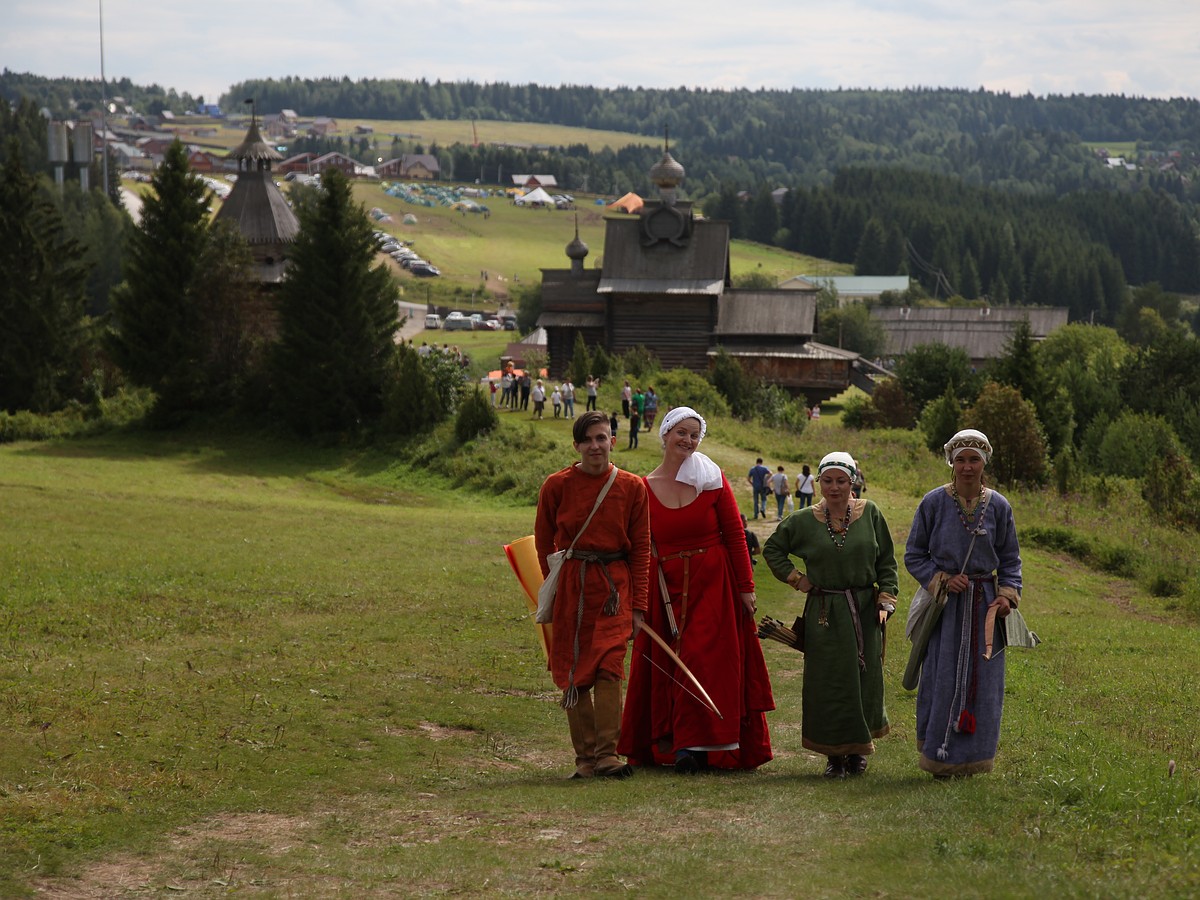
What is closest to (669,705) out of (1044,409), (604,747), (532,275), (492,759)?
(604,747)

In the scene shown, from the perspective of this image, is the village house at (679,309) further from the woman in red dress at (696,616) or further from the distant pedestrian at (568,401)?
the woman in red dress at (696,616)

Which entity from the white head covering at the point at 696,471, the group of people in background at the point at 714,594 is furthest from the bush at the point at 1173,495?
the white head covering at the point at 696,471

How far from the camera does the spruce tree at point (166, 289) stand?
136 ft

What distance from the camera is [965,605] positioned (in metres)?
8.49

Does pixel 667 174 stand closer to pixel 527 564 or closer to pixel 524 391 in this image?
pixel 524 391

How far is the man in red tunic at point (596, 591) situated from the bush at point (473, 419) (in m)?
26.6

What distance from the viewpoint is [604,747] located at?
8.91 m

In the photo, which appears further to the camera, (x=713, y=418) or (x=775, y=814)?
(x=713, y=418)

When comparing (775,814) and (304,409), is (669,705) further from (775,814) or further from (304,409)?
(304,409)

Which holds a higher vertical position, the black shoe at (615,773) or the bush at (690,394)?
the black shoe at (615,773)

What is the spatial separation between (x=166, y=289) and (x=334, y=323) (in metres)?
5.62

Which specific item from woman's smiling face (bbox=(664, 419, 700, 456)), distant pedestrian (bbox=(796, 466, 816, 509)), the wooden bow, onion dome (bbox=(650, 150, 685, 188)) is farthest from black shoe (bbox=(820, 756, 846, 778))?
onion dome (bbox=(650, 150, 685, 188))

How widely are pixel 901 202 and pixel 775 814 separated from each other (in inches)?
7217

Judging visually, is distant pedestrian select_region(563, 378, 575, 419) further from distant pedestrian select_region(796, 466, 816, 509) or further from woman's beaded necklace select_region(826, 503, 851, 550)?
woman's beaded necklace select_region(826, 503, 851, 550)
